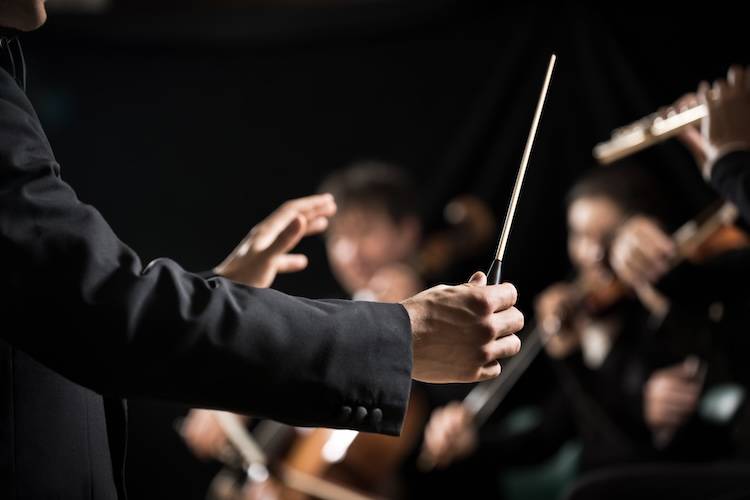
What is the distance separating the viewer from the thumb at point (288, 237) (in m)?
1.07

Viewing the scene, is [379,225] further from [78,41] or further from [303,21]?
[78,41]

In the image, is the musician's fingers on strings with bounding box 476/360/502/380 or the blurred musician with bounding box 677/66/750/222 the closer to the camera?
the musician's fingers on strings with bounding box 476/360/502/380

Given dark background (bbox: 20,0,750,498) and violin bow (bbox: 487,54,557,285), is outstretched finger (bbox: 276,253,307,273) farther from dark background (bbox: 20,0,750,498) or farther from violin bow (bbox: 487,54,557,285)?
dark background (bbox: 20,0,750,498)

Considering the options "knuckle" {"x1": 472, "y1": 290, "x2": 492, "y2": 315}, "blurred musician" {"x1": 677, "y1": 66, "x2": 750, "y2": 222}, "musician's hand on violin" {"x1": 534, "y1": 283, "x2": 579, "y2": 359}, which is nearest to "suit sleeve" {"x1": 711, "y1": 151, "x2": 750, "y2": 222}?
"blurred musician" {"x1": 677, "y1": 66, "x2": 750, "y2": 222}

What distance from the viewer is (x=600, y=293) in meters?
1.82

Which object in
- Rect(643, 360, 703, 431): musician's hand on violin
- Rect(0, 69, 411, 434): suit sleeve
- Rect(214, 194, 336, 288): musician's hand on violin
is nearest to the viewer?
Rect(0, 69, 411, 434): suit sleeve

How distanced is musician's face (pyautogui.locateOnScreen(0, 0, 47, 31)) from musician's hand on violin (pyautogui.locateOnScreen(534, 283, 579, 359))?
1307 millimetres

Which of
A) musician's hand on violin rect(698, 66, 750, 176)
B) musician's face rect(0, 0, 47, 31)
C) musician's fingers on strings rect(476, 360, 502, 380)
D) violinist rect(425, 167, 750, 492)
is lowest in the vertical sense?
violinist rect(425, 167, 750, 492)

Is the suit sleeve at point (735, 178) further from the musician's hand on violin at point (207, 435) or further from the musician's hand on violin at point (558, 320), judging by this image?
the musician's hand on violin at point (207, 435)

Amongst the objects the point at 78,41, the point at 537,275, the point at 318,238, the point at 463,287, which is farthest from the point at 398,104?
the point at 463,287

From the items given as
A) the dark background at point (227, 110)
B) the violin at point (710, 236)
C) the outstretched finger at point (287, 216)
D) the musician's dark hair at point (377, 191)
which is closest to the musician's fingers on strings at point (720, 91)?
the violin at point (710, 236)

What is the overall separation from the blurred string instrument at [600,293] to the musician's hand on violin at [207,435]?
46cm

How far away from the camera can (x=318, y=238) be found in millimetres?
2635

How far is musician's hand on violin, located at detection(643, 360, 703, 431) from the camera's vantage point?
5.31ft
